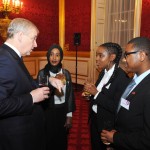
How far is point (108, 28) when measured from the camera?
727 centimetres

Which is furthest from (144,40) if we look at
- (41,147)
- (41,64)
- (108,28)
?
(41,64)

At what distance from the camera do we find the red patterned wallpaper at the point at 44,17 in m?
8.25

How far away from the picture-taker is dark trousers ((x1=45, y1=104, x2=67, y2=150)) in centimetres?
265

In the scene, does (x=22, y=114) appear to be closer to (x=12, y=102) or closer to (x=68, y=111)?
(x=12, y=102)

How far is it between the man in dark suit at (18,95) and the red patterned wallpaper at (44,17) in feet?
22.3

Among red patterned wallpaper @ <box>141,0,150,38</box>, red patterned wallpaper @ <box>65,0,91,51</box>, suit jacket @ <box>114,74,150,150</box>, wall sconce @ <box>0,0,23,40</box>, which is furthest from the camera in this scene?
red patterned wallpaper @ <box>65,0,91,51</box>

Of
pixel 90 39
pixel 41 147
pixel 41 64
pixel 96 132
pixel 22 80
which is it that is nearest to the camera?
pixel 22 80

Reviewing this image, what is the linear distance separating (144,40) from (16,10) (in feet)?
20.2

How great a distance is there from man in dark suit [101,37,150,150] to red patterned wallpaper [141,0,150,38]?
451 cm

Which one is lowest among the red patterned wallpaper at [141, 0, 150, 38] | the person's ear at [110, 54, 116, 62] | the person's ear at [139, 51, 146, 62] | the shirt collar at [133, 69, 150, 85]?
the shirt collar at [133, 69, 150, 85]

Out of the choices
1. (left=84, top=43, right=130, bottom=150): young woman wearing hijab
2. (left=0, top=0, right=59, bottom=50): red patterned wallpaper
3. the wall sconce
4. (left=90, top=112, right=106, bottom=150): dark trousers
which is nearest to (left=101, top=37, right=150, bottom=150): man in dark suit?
(left=84, top=43, right=130, bottom=150): young woman wearing hijab

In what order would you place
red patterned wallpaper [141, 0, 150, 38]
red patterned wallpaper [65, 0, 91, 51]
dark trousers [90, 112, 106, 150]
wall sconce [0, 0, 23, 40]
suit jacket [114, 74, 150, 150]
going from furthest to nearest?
red patterned wallpaper [65, 0, 91, 51], wall sconce [0, 0, 23, 40], red patterned wallpaper [141, 0, 150, 38], dark trousers [90, 112, 106, 150], suit jacket [114, 74, 150, 150]

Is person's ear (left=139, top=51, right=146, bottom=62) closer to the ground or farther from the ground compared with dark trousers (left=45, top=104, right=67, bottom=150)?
farther from the ground

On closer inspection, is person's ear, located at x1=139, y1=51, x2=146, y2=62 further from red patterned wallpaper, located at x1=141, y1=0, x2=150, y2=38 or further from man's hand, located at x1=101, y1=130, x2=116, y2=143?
red patterned wallpaper, located at x1=141, y1=0, x2=150, y2=38
